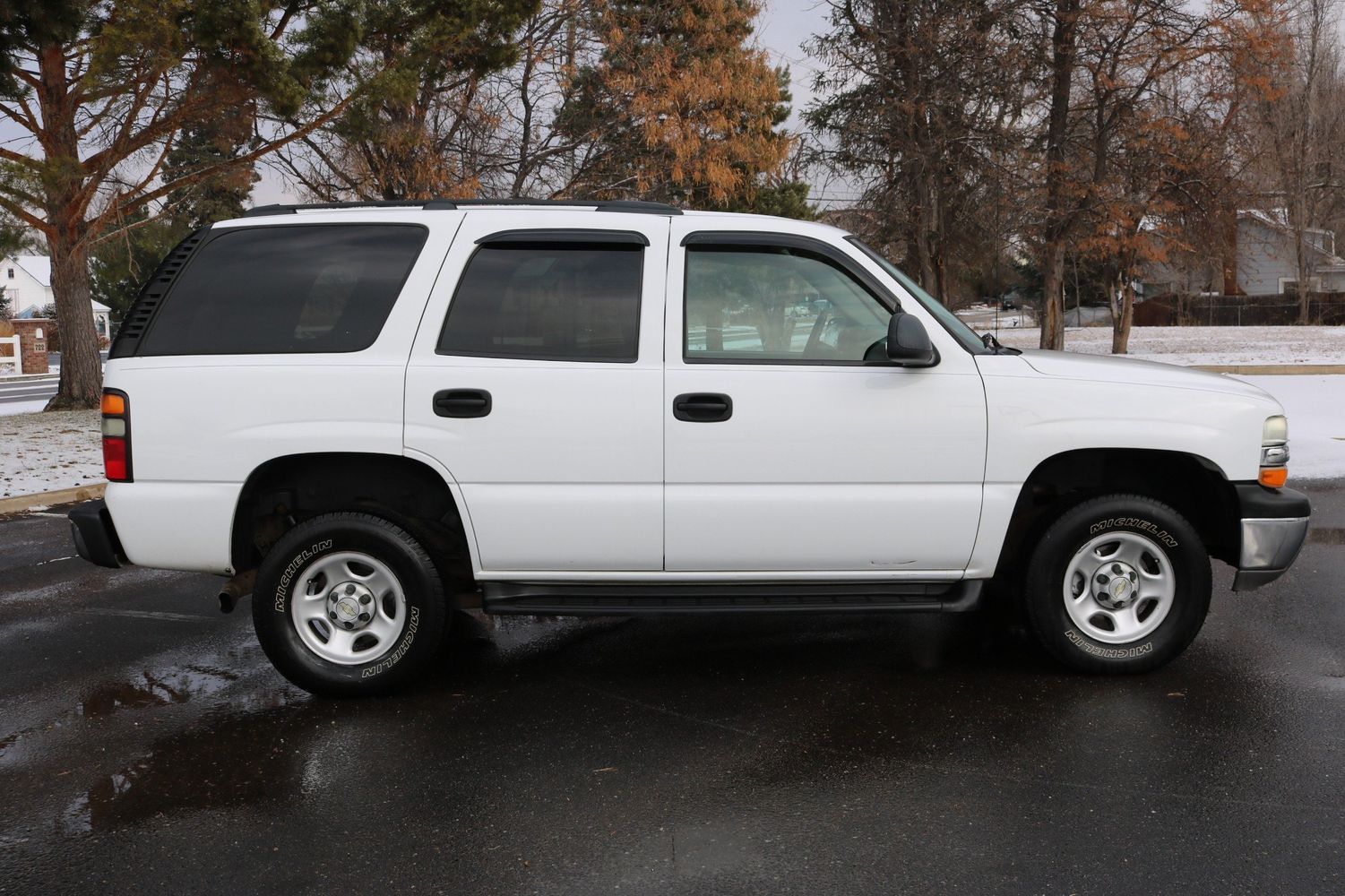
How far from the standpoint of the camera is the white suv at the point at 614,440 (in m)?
4.59

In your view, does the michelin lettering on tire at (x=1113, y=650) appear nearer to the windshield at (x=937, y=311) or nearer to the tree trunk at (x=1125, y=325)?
the windshield at (x=937, y=311)

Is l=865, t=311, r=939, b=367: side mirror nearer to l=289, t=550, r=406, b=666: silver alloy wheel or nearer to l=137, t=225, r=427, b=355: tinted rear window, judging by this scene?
l=137, t=225, r=427, b=355: tinted rear window

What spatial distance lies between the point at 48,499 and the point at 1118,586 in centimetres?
933

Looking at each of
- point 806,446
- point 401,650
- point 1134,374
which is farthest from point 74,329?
point 1134,374

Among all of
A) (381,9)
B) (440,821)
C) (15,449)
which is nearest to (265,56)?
(381,9)

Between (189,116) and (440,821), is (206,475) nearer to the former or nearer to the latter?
(440,821)

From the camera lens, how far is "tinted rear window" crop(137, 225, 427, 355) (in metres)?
4.70

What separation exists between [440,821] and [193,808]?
849 millimetres

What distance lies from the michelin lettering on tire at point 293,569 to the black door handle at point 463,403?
747mm

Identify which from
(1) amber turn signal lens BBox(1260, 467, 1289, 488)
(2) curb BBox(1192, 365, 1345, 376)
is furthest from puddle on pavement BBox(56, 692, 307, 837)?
(2) curb BBox(1192, 365, 1345, 376)

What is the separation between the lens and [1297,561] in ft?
23.6

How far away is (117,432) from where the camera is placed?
4.64 m

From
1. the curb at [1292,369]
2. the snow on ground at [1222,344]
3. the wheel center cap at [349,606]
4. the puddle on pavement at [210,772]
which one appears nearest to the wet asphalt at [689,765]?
the puddle on pavement at [210,772]

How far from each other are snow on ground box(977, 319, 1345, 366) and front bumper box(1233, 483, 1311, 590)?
23.4m
